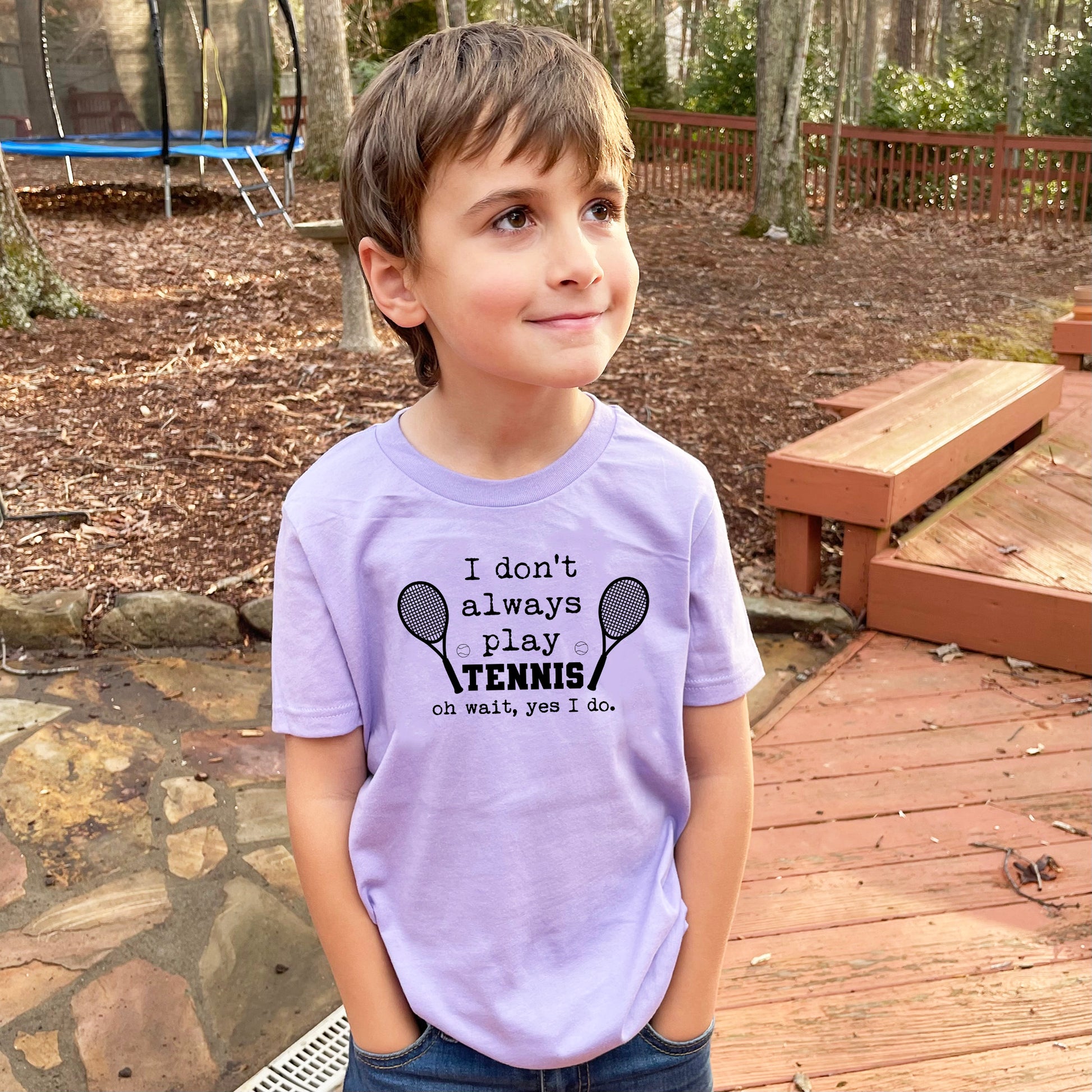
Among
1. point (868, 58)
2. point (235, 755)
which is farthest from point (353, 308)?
point (868, 58)

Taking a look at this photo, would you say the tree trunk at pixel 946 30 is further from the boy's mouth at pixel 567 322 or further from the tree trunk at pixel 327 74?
the boy's mouth at pixel 567 322

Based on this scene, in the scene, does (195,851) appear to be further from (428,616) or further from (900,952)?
(428,616)

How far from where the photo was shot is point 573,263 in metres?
1.08

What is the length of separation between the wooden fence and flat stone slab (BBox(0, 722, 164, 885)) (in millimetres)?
11840

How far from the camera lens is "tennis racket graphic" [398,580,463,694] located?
1.17 m

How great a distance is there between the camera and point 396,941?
3.96ft

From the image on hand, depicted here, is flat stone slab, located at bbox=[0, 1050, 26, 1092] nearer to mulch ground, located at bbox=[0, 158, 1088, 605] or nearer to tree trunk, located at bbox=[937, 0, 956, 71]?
mulch ground, located at bbox=[0, 158, 1088, 605]

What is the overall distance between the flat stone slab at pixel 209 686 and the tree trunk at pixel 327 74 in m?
9.25

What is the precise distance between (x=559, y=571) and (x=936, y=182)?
14.1 m

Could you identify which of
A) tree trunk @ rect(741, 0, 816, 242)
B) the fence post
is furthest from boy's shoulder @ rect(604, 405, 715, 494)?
the fence post

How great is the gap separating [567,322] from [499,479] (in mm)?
191

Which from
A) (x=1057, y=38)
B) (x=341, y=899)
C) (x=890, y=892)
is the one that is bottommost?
(x=890, y=892)

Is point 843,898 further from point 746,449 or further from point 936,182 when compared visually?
point 936,182

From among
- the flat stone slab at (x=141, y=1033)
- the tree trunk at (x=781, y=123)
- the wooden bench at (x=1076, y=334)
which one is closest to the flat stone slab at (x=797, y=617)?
the flat stone slab at (x=141, y=1033)
